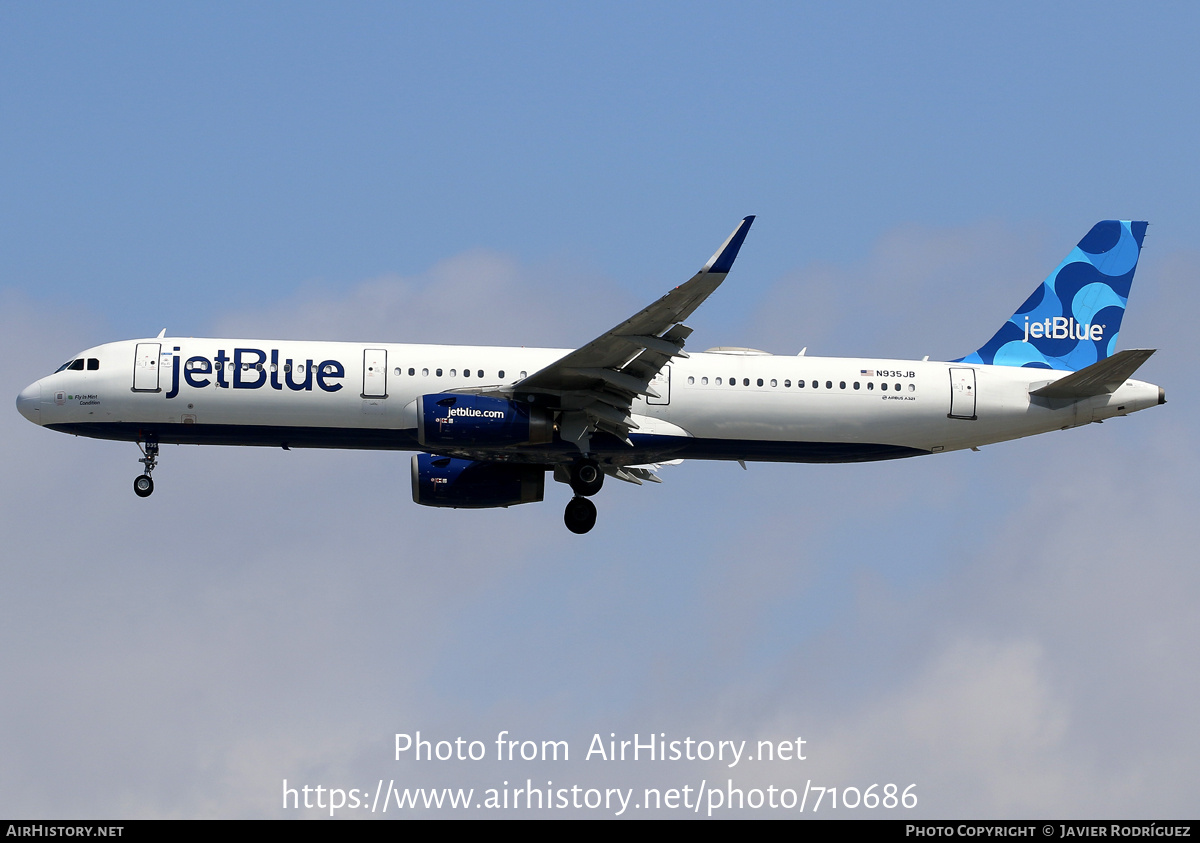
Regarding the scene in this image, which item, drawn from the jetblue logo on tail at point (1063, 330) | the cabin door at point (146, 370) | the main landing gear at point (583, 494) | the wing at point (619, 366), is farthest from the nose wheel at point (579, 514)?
the jetblue logo on tail at point (1063, 330)

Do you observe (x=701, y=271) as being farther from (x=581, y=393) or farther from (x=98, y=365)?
(x=98, y=365)

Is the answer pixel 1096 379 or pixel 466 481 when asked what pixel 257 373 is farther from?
pixel 1096 379

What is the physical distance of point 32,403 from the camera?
41438 millimetres

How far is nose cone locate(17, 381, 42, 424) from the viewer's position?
41406mm

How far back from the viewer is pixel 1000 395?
4325cm

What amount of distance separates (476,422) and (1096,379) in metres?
16.8

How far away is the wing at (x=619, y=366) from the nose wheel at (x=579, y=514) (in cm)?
225

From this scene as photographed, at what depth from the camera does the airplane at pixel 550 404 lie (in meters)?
39.8

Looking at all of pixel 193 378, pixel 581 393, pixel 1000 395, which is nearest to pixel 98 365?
pixel 193 378

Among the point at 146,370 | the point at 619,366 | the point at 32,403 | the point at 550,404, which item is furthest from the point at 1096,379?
the point at 32,403

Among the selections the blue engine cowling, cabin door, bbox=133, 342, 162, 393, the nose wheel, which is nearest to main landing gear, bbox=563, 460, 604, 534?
the nose wheel

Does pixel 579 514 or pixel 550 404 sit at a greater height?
pixel 550 404

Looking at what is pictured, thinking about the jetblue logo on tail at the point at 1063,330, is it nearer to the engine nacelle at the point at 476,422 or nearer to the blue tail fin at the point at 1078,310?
the blue tail fin at the point at 1078,310

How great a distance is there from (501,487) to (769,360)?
8253 millimetres
